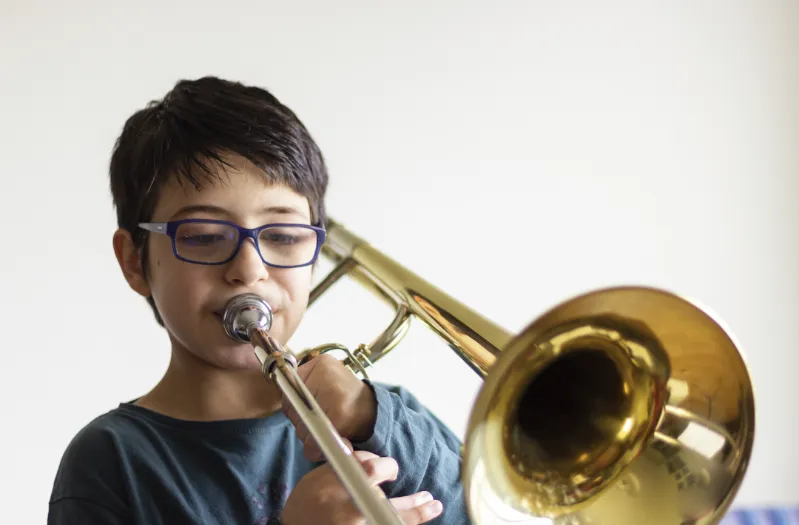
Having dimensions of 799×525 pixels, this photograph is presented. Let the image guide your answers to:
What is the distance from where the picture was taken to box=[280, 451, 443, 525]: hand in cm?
65

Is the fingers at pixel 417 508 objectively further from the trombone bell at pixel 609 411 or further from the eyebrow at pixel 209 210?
the eyebrow at pixel 209 210

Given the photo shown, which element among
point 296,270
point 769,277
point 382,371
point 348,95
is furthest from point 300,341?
point 769,277

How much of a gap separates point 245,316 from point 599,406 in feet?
1.07

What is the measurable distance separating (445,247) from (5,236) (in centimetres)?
75

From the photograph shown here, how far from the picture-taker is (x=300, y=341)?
1.49m

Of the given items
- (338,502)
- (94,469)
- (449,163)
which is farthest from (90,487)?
(449,163)

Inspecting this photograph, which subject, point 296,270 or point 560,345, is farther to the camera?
point 296,270

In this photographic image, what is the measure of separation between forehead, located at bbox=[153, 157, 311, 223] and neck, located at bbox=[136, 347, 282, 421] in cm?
14

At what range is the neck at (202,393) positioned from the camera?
0.80m

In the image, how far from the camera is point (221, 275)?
2.49ft

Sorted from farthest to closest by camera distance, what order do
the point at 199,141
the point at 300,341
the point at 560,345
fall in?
the point at 300,341, the point at 199,141, the point at 560,345

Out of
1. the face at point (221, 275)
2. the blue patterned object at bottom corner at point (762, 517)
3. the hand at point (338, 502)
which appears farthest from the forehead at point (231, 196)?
the blue patterned object at bottom corner at point (762, 517)

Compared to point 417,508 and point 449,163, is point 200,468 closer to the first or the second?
point 417,508

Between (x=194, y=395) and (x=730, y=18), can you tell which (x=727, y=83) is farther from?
(x=194, y=395)
